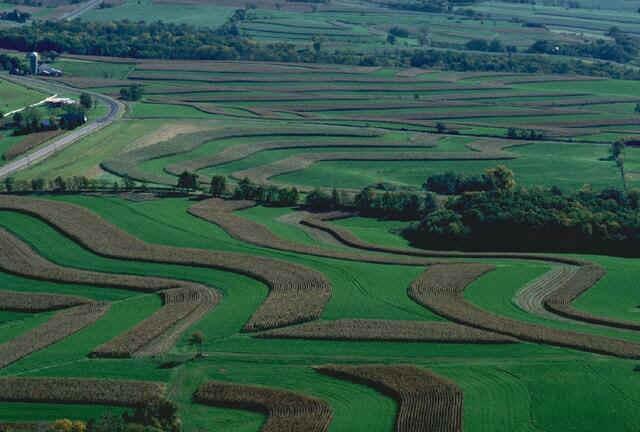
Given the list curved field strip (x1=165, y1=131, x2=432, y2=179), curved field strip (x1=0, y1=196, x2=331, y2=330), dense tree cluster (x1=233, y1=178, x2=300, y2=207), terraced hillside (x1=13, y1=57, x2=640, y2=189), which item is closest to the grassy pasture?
terraced hillside (x1=13, y1=57, x2=640, y2=189)

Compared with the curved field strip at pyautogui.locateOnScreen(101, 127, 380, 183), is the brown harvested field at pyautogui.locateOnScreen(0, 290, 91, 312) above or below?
below

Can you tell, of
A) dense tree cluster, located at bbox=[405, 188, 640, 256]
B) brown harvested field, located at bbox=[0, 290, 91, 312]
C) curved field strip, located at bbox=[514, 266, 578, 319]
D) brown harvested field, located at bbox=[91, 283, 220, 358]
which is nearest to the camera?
brown harvested field, located at bbox=[91, 283, 220, 358]

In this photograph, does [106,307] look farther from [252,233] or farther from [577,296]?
[577,296]

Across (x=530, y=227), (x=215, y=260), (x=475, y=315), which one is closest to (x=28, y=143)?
(x=215, y=260)

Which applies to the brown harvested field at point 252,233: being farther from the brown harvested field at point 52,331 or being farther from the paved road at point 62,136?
the paved road at point 62,136

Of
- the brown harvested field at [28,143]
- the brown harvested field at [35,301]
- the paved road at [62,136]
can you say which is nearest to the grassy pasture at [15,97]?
the paved road at [62,136]

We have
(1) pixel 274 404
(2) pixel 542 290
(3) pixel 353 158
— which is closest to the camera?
(1) pixel 274 404

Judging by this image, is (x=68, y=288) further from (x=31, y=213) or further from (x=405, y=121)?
(x=405, y=121)

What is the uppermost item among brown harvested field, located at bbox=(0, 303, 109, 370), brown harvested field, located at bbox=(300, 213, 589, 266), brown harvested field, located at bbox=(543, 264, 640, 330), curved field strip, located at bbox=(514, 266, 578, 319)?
brown harvested field, located at bbox=(543, 264, 640, 330)

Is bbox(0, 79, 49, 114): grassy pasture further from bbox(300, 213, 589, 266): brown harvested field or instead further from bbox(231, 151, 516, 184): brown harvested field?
bbox(300, 213, 589, 266): brown harvested field
